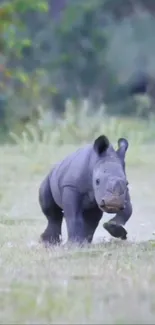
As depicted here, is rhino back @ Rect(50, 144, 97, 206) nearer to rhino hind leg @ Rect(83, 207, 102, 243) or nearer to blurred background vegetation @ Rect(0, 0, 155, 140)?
rhino hind leg @ Rect(83, 207, 102, 243)

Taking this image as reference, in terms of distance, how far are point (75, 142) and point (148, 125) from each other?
13.2 feet

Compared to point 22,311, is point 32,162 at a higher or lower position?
lower

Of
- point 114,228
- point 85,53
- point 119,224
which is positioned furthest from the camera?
point 85,53

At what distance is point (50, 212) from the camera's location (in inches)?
369

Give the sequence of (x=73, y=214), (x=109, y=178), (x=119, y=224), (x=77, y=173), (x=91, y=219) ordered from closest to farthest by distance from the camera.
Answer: (x=109, y=178) → (x=119, y=224) → (x=73, y=214) → (x=77, y=173) → (x=91, y=219)

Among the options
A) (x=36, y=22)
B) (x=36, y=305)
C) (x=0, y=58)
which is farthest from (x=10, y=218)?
(x=36, y=22)

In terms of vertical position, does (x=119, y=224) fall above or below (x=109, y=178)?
below

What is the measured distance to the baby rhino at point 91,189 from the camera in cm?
795

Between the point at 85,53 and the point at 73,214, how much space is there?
59.0 ft

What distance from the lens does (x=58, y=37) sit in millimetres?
26156

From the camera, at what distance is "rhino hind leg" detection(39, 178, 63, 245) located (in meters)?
9.30

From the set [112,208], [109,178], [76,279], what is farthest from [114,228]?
[76,279]

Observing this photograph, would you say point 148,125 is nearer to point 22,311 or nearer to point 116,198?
point 116,198

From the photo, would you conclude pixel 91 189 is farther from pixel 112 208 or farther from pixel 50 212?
pixel 50 212
